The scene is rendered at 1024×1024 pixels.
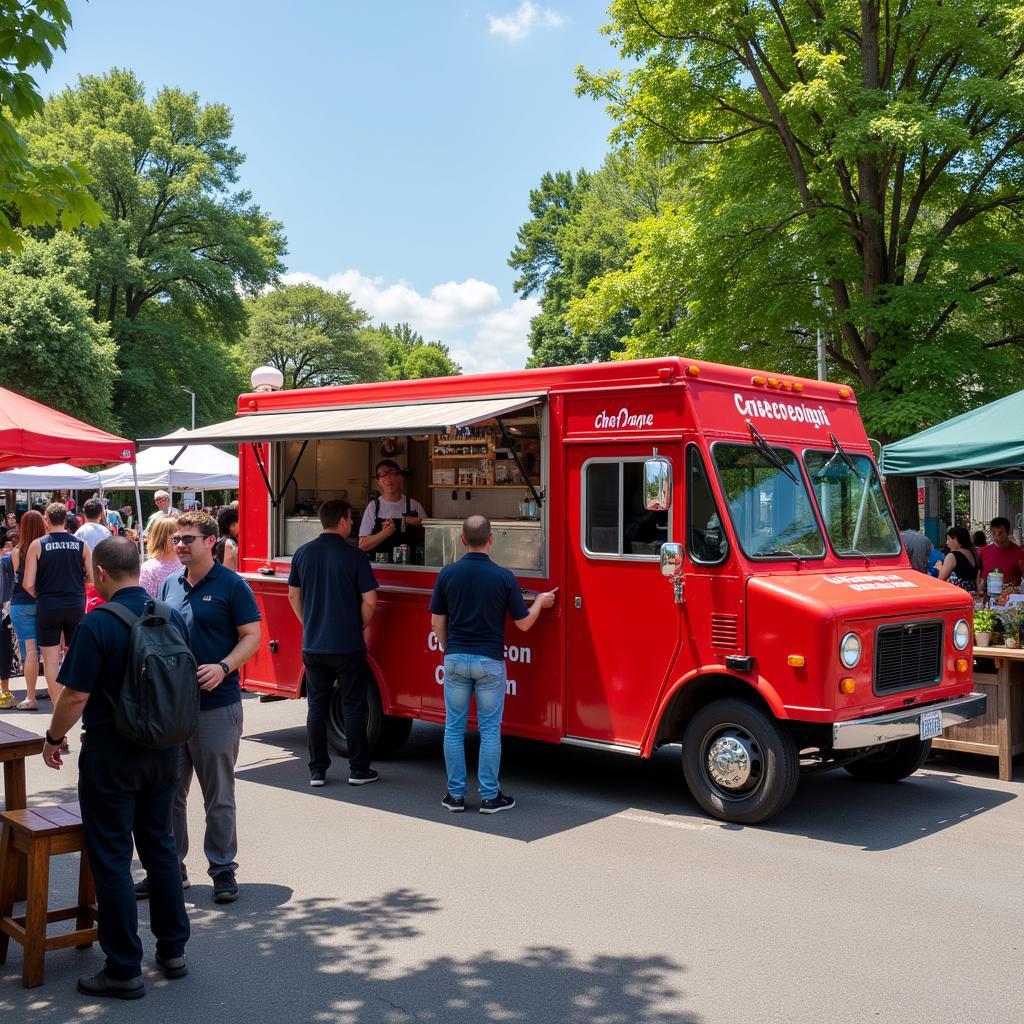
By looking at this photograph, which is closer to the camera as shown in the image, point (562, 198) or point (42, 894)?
point (42, 894)

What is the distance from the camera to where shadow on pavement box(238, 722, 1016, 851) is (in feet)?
22.5

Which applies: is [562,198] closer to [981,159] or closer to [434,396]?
[981,159]

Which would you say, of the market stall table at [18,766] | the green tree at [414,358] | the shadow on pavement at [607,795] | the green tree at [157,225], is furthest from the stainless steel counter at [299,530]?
the green tree at [414,358]

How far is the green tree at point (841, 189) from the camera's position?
14922 mm

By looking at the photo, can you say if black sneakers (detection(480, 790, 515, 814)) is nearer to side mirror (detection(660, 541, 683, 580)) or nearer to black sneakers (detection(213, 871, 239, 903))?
side mirror (detection(660, 541, 683, 580))

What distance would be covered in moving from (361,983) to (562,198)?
5558 cm

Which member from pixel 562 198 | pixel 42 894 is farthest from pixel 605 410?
pixel 562 198

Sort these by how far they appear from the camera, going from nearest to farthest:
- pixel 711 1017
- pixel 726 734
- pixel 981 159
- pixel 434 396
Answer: pixel 711 1017, pixel 726 734, pixel 434 396, pixel 981 159

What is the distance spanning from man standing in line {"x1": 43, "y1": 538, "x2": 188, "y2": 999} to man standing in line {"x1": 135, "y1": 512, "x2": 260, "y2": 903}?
3.07 ft

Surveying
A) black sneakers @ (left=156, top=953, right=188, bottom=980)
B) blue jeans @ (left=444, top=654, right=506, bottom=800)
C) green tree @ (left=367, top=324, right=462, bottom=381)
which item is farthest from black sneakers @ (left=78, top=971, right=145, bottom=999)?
Answer: green tree @ (left=367, top=324, right=462, bottom=381)

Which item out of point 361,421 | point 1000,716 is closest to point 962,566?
point 1000,716

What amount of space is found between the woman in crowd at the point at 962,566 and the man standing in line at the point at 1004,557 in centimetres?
31

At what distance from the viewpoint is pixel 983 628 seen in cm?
830

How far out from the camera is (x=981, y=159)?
16.6 meters
